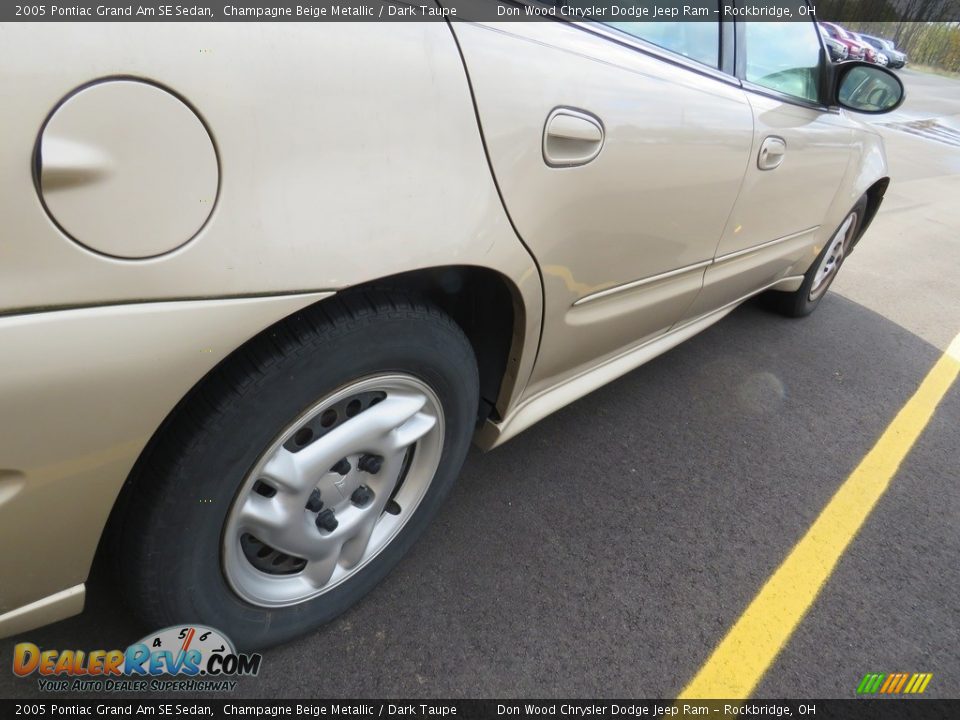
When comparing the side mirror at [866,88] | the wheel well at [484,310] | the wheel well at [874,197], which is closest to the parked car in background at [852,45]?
the wheel well at [874,197]

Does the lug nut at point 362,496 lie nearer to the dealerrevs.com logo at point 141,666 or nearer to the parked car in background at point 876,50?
the dealerrevs.com logo at point 141,666

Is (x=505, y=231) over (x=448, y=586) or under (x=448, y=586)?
over

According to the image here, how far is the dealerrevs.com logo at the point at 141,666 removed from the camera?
1295mm

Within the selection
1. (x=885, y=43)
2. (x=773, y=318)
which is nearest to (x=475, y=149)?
(x=773, y=318)

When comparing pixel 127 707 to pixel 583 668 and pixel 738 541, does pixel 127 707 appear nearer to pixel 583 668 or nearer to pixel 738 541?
pixel 583 668

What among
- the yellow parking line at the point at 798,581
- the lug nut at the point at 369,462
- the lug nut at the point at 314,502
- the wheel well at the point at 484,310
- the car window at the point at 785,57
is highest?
the car window at the point at 785,57

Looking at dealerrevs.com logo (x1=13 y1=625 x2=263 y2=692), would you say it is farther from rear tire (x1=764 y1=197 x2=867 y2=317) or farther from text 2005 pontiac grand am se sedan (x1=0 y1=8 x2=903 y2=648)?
rear tire (x1=764 y1=197 x2=867 y2=317)

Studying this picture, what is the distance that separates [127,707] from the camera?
1312 millimetres

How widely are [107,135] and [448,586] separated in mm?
1358

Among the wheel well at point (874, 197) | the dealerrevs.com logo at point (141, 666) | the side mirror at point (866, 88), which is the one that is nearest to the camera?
the dealerrevs.com logo at point (141, 666)

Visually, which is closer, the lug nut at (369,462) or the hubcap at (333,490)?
the hubcap at (333,490)

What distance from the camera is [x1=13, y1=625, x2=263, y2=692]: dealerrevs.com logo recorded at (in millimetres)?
1295

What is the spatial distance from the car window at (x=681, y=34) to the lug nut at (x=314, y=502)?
133cm

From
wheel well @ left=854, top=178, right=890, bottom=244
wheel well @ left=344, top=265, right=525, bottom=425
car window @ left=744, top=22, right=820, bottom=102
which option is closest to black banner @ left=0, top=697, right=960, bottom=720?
wheel well @ left=344, top=265, right=525, bottom=425
